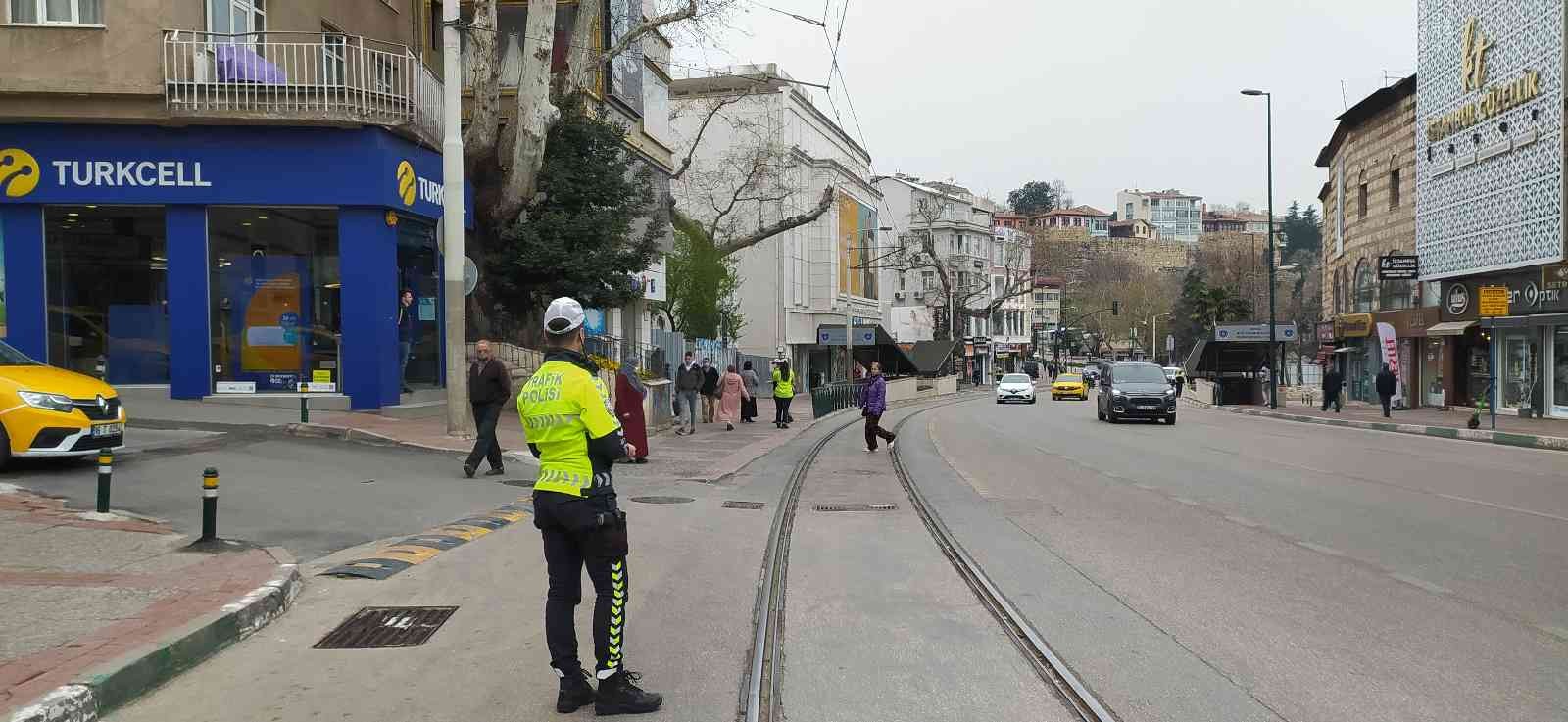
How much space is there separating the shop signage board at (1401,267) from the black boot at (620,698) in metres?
35.8

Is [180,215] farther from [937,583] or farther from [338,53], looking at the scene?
[937,583]

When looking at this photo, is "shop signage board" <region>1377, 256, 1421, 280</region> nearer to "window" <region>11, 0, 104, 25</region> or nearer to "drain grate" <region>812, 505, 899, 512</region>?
"drain grate" <region>812, 505, 899, 512</region>

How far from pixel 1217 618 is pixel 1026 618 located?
3.81ft

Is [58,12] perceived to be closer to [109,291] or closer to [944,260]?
[109,291]

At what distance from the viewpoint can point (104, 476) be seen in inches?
372

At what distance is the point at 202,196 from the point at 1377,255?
37.3 meters

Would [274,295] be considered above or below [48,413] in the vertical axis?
above

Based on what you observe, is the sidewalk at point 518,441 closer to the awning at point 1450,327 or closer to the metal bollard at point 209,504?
the metal bollard at point 209,504

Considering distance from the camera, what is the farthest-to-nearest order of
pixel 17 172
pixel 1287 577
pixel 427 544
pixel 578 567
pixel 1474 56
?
1. pixel 1474 56
2. pixel 17 172
3. pixel 427 544
4. pixel 1287 577
5. pixel 578 567

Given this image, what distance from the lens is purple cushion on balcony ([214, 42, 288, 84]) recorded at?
728 inches

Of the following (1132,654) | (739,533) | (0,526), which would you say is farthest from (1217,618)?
(0,526)

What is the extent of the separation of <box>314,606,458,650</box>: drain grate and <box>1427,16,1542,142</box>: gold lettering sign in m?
29.9

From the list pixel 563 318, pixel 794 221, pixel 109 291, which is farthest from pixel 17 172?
pixel 794 221

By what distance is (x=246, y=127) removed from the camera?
19.0m
